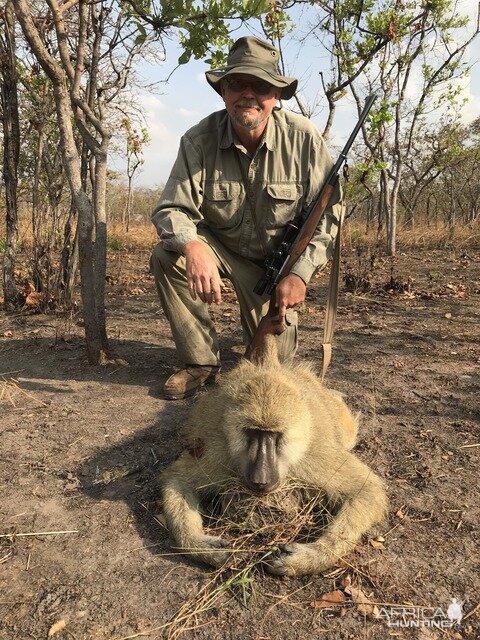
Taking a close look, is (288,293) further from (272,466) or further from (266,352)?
(272,466)

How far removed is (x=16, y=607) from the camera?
6.06ft

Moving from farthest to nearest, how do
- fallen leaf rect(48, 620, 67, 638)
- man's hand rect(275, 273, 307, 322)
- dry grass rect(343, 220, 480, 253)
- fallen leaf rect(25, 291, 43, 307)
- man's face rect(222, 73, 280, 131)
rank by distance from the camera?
dry grass rect(343, 220, 480, 253)
fallen leaf rect(25, 291, 43, 307)
man's face rect(222, 73, 280, 131)
man's hand rect(275, 273, 307, 322)
fallen leaf rect(48, 620, 67, 638)

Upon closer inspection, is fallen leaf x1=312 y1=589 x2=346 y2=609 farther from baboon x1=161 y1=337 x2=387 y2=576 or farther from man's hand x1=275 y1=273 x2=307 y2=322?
man's hand x1=275 y1=273 x2=307 y2=322

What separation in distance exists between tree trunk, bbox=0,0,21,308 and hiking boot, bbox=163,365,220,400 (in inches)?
110

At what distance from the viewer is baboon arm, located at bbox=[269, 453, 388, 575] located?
2.02 meters

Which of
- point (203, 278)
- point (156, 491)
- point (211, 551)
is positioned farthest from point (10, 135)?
point (211, 551)

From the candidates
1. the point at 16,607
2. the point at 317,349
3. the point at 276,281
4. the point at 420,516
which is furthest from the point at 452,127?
the point at 16,607

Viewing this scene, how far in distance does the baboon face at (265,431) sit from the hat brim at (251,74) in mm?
2123

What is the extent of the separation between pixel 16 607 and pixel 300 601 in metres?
1.04

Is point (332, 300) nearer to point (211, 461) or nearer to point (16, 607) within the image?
point (211, 461)

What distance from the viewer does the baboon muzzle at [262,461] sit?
6.91ft

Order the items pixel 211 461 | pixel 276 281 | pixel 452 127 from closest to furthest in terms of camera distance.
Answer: pixel 211 461 → pixel 276 281 → pixel 452 127

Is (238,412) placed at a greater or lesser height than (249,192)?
lesser

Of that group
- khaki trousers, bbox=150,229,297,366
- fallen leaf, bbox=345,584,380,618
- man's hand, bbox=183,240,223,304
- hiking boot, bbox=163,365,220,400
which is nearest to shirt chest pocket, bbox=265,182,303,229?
khaki trousers, bbox=150,229,297,366
